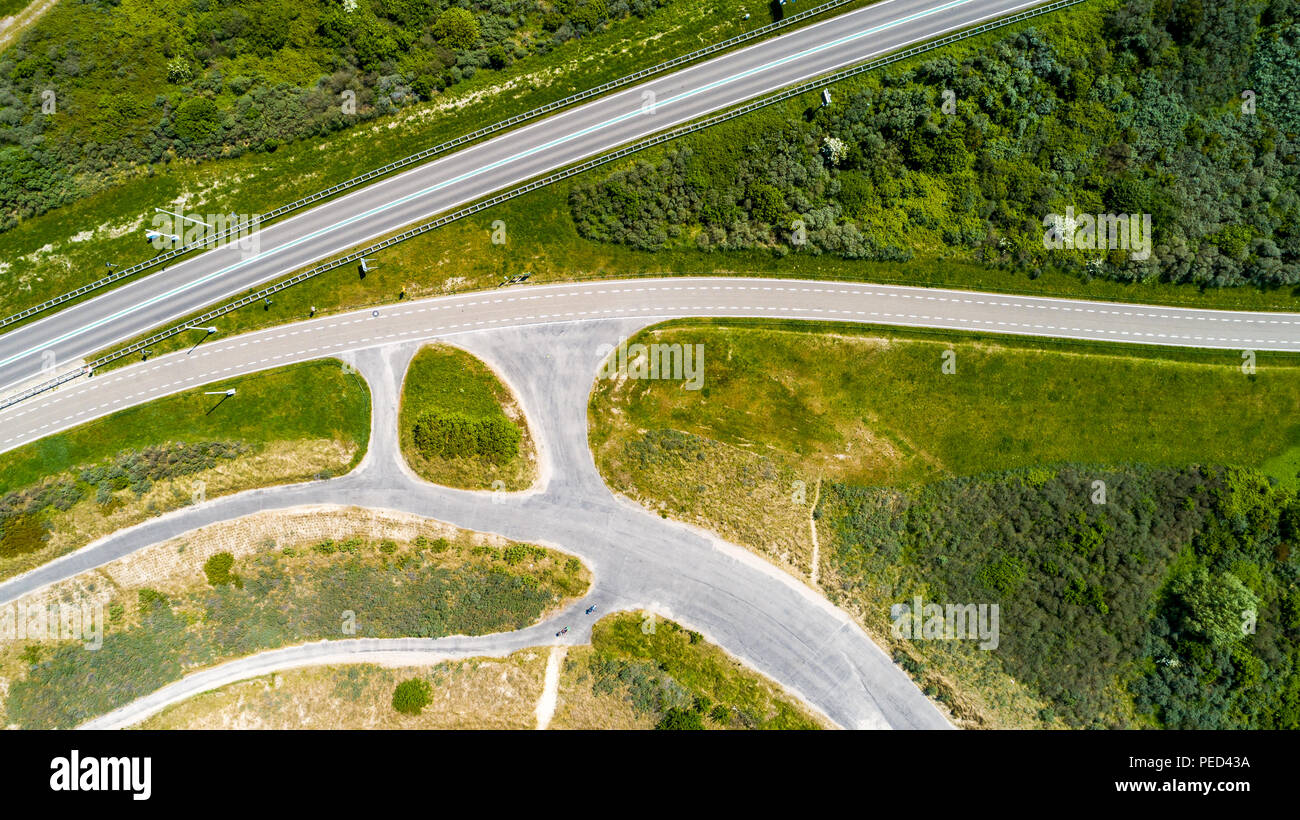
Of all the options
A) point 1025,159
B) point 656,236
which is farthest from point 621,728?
point 1025,159

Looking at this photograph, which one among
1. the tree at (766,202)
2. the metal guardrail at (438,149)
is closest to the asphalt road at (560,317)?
the tree at (766,202)

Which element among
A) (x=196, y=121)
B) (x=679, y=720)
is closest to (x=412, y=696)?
(x=679, y=720)

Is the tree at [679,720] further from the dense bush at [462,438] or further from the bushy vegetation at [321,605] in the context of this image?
the dense bush at [462,438]

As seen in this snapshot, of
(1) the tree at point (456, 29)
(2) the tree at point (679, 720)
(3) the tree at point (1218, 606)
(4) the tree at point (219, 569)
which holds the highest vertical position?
(1) the tree at point (456, 29)

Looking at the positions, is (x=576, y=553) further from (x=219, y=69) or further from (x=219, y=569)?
(x=219, y=69)

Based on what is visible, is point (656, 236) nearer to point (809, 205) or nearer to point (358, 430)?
point (809, 205)

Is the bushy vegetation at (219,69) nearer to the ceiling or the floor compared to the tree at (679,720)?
nearer to the ceiling

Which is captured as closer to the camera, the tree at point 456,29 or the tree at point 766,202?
the tree at point 766,202
